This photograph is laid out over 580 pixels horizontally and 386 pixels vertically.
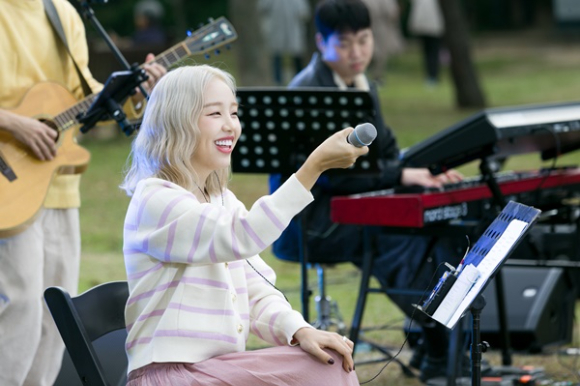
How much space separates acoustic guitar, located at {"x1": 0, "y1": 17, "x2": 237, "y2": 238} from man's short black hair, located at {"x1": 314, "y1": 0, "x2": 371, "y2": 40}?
106 cm

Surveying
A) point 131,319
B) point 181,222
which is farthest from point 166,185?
point 131,319

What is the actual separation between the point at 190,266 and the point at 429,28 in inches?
702

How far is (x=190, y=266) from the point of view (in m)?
3.18

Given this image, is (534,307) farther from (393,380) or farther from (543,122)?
(543,122)

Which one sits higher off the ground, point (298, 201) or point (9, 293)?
point (298, 201)

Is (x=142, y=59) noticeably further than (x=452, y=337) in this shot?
Yes

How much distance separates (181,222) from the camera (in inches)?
122

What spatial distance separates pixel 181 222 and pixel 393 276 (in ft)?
8.42

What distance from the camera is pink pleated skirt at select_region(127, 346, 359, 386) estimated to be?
303 cm

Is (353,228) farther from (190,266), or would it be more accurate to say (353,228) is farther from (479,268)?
(190,266)

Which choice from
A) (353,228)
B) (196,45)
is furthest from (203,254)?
(353,228)

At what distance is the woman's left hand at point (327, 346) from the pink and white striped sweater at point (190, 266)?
11 centimetres

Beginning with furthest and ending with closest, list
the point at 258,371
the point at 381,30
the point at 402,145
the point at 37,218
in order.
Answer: the point at 381,30 → the point at 402,145 → the point at 37,218 → the point at 258,371

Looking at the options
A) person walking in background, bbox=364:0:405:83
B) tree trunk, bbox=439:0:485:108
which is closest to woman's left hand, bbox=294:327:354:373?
tree trunk, bbox=439:0:485:108
